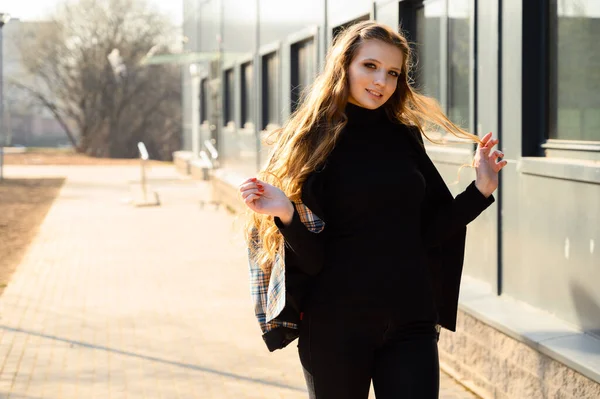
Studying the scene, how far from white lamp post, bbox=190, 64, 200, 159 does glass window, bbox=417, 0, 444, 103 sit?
69.3ft

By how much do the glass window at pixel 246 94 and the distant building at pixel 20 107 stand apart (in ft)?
106

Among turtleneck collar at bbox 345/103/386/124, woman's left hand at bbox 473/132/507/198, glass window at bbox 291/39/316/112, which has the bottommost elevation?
woman's left hand at bbox 473/132/507/198

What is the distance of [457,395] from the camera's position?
5527 mm

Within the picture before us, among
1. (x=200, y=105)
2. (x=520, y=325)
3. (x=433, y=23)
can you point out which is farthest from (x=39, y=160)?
(x=520, y=325)

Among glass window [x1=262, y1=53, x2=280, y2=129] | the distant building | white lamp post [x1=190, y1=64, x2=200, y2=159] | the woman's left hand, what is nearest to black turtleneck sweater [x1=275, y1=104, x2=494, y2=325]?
the woman's left hand

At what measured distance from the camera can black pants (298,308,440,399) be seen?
3006 mm

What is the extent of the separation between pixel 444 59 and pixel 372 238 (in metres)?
4.64

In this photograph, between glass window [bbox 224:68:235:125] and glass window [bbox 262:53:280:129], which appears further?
glass window [bbox 224:68:235:125]

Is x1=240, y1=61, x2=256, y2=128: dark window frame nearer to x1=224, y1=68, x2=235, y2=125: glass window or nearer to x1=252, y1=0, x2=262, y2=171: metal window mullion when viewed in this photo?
x1=224, y1=68, x2=235, y2=125: glass window

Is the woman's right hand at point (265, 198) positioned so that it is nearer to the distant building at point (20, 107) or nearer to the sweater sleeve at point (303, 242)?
the sweater sleeve at point (303, 242)

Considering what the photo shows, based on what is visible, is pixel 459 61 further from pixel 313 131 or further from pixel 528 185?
pixel 313 131

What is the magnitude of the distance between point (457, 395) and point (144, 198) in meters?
14.3

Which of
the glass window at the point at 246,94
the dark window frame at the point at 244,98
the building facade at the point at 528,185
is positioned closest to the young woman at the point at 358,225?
the building facade at the point at 528,185

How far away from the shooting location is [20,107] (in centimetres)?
7288
